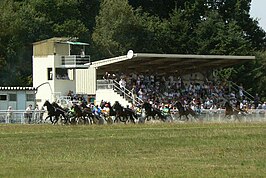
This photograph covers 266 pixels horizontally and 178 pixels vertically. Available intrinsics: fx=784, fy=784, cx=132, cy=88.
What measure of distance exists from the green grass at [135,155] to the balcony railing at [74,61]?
33.1 metres

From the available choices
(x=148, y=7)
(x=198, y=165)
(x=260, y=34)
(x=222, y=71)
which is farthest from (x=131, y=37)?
(x=198, y=165)

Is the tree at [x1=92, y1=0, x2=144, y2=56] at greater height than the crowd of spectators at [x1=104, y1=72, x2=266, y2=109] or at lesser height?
greater

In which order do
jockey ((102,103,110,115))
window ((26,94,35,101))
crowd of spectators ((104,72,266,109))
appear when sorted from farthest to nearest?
window ((26,94,35,101)) < crowd of spectators ((104,72,266,109)) < jockey ((102,103,110,115))

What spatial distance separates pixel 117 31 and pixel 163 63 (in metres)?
16.8

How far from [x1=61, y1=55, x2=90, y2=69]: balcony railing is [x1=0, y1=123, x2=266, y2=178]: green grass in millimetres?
33091

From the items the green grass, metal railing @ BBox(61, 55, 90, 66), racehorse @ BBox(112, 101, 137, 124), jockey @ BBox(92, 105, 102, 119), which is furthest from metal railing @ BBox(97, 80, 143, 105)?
the green grass

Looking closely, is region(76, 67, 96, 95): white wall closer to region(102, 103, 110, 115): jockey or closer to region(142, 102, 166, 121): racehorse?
region(102, 103, 110, 115): jockey

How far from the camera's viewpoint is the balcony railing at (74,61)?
209 ft

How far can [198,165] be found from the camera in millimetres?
18891

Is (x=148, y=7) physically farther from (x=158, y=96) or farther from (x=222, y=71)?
(x=158, y=96)

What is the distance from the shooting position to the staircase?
57906mm

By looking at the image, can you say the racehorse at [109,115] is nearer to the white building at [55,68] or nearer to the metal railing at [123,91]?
the metal railing at [123,91]

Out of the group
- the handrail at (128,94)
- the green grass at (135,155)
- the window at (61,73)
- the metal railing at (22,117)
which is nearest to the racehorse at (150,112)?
the metal railing at (22,117)

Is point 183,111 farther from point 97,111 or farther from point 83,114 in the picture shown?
point 83,114
